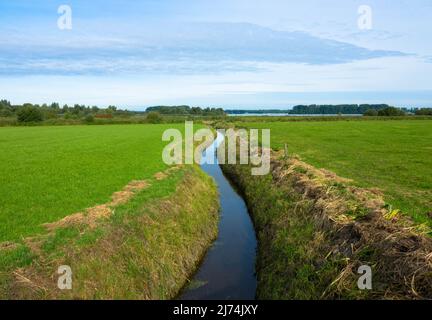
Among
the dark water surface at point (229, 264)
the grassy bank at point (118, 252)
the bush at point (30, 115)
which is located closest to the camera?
the grassy bank at point (118, 252)

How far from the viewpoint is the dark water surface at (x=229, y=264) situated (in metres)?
10.7

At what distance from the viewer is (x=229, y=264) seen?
41.5 feet

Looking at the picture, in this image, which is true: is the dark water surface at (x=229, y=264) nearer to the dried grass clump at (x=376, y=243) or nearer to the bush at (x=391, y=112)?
the dried grass clump at (x=376, y=243)

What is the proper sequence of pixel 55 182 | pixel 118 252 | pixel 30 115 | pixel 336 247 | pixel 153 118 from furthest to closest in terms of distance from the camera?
pixel 153 118 < pixel 30 115 < pixel 55 182 < pixel 118 252 < pixel 336 247

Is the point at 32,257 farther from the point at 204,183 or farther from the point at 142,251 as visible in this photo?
the point at 204,183

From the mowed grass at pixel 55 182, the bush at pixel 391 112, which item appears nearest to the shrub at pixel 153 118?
the mowed grass at pixel 55 182

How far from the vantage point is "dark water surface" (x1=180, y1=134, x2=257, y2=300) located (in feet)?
35.0

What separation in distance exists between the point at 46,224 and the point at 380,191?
13.1m

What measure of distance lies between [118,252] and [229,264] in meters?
4.63

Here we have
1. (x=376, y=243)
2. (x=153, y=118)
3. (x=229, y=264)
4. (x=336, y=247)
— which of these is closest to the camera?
(x=376, y=243)

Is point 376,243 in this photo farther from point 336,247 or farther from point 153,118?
point 153,118

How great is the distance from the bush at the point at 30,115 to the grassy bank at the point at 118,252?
92.6 meters

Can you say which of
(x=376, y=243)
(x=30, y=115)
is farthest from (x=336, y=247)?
(x=30, y=115)

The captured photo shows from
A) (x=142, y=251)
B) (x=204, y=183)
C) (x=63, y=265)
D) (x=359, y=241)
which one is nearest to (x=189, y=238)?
(x=142, y=251)
